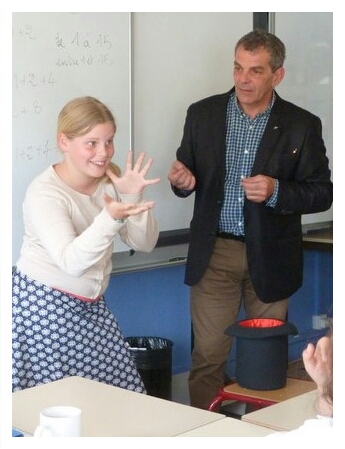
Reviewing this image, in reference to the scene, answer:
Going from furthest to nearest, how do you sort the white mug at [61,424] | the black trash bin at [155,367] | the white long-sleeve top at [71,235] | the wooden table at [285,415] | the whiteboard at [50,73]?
the black trash bin at [155,367] → the whiteboard at [50,73] → the white long-sleeve top at [71,235] → the wooden table at [285,415] → the white mug at [61,424]

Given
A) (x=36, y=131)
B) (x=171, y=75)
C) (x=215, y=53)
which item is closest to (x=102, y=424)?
(x=36, y=131)

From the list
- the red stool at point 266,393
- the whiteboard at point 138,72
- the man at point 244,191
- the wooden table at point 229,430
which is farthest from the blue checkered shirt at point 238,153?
the wooden table at point 229,430

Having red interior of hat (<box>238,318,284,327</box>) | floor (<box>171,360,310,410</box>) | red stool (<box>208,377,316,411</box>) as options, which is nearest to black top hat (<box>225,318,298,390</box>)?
red stool (<box>208,377,316,411</box>)

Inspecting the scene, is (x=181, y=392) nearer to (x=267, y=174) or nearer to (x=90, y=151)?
(x=267, y=174)

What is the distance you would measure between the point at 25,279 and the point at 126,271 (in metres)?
1.11

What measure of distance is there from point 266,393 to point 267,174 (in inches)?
38.0

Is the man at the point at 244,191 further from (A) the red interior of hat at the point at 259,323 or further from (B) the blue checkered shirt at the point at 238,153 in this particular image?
(A) the red interior of hat at the point at 259,323

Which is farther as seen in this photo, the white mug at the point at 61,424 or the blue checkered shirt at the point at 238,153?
the blue checkered shirt at the point at 238,153

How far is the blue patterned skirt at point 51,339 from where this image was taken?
253cm

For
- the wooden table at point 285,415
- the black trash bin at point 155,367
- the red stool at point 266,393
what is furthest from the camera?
the black trash bin at point 155,367

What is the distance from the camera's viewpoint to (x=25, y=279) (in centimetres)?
258

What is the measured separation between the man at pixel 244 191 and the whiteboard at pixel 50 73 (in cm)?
41

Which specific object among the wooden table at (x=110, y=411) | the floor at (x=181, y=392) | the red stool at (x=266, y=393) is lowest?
the floor at (x=181, y=392)
